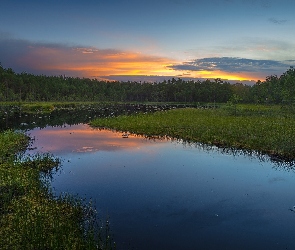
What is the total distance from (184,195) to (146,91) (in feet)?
586

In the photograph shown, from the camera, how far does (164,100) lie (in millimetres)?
182375

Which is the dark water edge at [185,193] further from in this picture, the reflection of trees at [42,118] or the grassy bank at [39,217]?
the reflection of trees at [42,118]

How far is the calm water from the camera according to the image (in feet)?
36.1

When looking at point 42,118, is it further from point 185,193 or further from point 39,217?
point 39,217

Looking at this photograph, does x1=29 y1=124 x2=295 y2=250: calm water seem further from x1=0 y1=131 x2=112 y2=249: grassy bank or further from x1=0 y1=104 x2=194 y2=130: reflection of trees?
x1=0 y1=104 x2=194 y2=130: reflection of trees

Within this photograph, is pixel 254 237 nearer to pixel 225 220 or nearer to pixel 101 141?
pixel 225 220

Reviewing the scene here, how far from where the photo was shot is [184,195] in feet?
49.7

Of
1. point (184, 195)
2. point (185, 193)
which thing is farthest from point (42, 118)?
point (184, 195)

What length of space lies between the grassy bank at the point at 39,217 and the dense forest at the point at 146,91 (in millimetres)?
70086

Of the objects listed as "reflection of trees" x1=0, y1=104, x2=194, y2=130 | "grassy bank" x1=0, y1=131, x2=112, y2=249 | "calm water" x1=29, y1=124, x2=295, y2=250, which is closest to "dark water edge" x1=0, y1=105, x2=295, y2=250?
"calm water" x1=29, y1=124, x2=295, y2=250

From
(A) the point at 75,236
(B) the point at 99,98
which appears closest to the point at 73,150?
(A) the point at 75,236

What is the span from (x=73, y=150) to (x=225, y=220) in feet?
57.8

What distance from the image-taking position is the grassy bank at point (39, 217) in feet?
31.5

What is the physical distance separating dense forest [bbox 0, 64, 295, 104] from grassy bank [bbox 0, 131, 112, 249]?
7009cm
